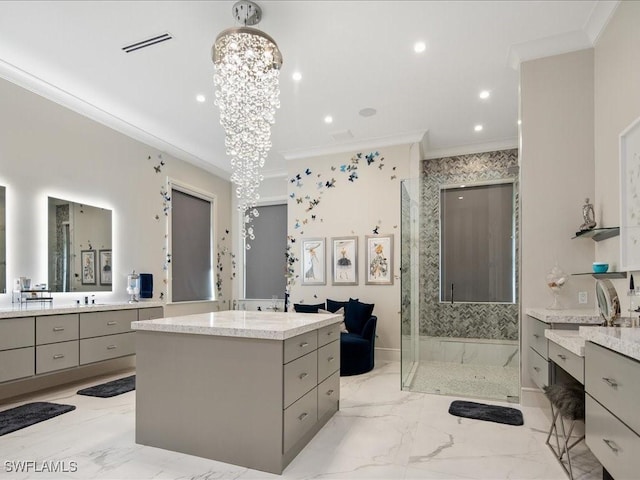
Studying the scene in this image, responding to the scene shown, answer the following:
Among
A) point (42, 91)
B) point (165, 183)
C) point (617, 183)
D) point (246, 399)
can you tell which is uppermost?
point (42, 91)

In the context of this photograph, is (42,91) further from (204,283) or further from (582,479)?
(582,479)

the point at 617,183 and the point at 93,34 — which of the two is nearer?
the point at 617,183

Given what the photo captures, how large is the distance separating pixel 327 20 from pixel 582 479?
3452 mm

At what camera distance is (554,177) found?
332cm

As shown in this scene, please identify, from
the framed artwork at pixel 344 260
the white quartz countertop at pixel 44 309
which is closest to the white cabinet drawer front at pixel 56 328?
the white quartz countertop at pixel 44 309

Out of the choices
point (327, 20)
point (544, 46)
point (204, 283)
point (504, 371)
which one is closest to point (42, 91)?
point (327, 20)

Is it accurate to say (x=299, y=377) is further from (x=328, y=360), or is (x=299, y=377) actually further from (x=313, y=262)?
(x=313, y=262)

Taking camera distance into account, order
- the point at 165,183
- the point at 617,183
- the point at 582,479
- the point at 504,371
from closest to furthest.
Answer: the point at 582,479
the point at 617,183
the point at 504,371
the point at 165,183

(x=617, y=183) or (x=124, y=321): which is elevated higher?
(x=617, y=183)

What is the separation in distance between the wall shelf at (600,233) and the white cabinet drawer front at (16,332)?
15.4ft

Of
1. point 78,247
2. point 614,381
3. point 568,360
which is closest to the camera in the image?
point 614,381

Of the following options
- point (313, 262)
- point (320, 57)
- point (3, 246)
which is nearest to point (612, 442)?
point (320, 57)

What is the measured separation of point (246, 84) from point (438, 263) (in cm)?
360

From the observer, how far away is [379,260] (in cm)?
541
